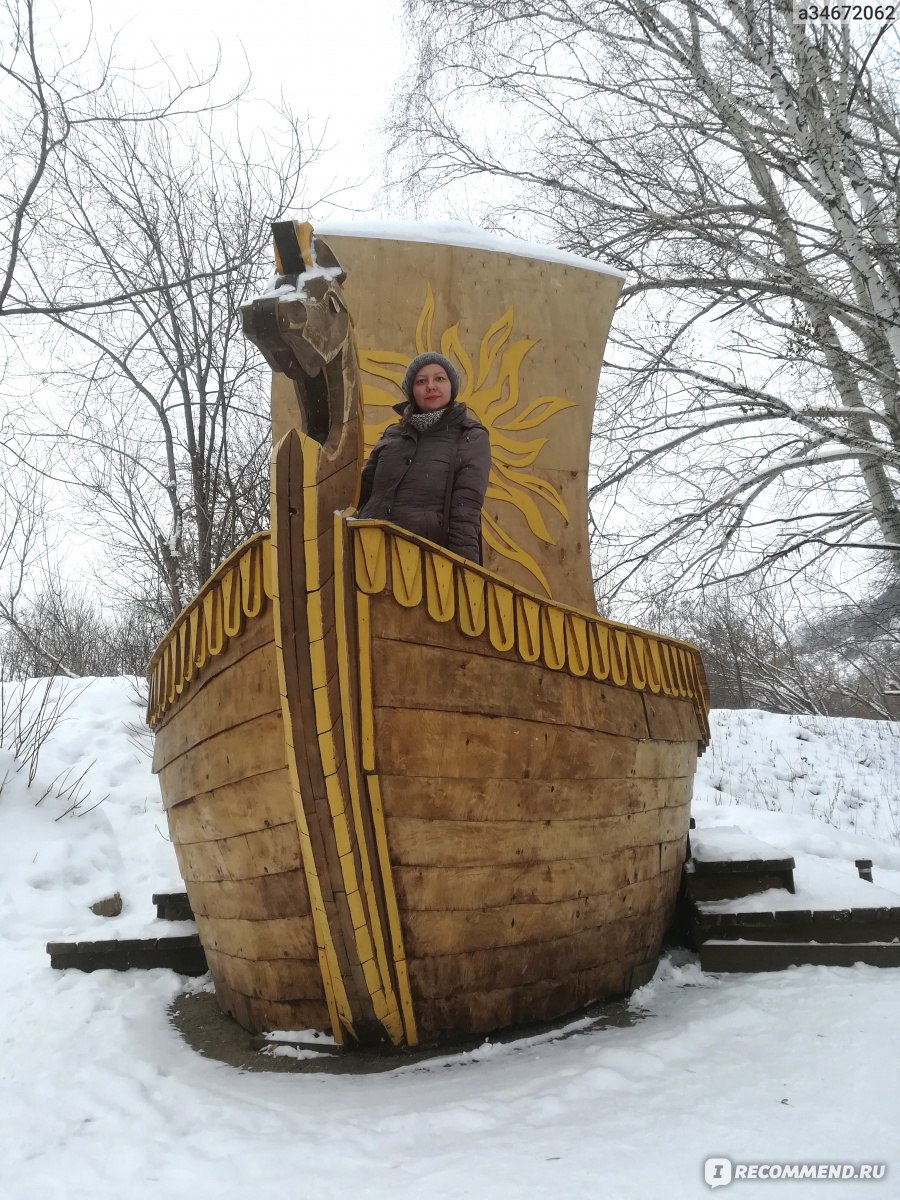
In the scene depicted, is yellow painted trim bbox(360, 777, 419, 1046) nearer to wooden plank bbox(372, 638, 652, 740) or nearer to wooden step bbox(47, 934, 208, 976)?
wooden plank bbox(372, 638, 652, 740)

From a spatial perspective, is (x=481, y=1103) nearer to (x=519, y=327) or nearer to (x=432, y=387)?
(x=432, y=387)

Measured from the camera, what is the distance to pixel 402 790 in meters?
2.26

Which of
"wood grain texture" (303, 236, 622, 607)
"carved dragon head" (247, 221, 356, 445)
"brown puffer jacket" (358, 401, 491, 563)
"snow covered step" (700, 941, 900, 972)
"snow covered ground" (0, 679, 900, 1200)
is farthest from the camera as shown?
"wood grain texture" (303, 236, 622, 607)

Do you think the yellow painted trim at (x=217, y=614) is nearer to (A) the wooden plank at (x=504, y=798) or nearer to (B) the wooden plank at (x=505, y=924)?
(A) the wooden plank at (x=504, y=798)

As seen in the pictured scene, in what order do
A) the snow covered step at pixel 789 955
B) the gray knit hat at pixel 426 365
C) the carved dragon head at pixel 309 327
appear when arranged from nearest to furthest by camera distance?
1. the carved dragon head at pixel 309 327
2. the gray knit hat at pixel 426 365
3. the snow covered step at pixel 789 955

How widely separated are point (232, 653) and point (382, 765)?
0.62 metres

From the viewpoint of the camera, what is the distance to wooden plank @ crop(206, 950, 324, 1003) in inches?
98.0

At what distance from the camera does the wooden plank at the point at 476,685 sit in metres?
2.26

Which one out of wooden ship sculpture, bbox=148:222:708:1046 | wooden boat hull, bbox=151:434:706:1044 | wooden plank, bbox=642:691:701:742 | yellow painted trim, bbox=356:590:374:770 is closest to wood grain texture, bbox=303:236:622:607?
wooden plank, bbox=642:691:701:742

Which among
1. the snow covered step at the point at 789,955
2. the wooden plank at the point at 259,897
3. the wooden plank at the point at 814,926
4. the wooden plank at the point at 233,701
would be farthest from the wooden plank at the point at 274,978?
the wooden plank at the point at 814,926

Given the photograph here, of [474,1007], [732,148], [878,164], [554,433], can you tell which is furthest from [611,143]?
[474,1007]

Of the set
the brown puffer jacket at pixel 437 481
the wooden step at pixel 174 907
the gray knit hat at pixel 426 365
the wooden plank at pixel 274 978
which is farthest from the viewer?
the wooden step at pixel 174 907

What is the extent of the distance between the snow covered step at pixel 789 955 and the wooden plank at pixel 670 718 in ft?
2.71

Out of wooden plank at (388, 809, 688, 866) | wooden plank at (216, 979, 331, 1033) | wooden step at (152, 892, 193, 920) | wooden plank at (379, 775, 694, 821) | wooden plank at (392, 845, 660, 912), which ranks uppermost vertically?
wooden plank at (379, 775, 694, 821)
